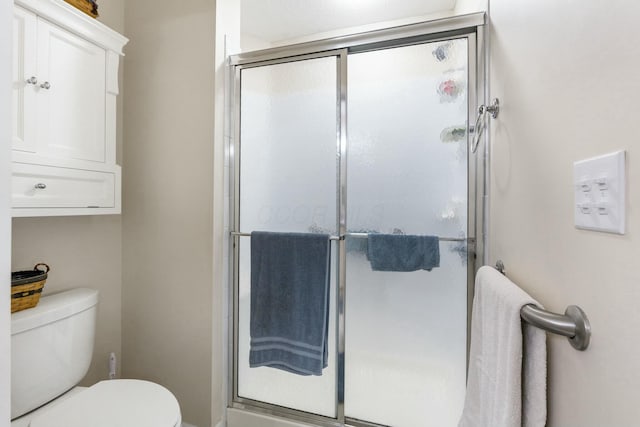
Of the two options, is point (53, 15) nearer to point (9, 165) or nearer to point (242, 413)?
point (9, 165)

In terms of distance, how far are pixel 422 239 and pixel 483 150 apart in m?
0.44

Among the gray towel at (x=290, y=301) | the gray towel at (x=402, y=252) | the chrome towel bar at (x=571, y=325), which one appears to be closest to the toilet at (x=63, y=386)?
the gray towel at (x=290, y=301)

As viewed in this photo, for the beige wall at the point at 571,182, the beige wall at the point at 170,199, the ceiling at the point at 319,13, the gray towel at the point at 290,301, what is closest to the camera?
the beige wall at the point at 571,182

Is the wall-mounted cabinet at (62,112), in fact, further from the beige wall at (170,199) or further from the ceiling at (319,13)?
the ceiling at (319,13)

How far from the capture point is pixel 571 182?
1.77ft

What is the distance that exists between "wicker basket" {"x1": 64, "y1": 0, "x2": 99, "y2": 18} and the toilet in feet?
4.19

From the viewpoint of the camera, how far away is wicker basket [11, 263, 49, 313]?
3.77 ft

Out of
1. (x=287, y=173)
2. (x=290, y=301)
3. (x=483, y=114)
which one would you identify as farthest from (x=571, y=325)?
(x=287, y=173)

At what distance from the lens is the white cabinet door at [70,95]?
1209 mm

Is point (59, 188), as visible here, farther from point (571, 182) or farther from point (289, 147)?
point (571, 182)

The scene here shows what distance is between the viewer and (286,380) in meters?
1.62

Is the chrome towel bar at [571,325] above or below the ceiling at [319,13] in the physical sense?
below

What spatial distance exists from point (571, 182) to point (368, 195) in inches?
37.5

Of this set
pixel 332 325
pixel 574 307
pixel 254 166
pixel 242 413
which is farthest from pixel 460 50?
pixel 242 413
